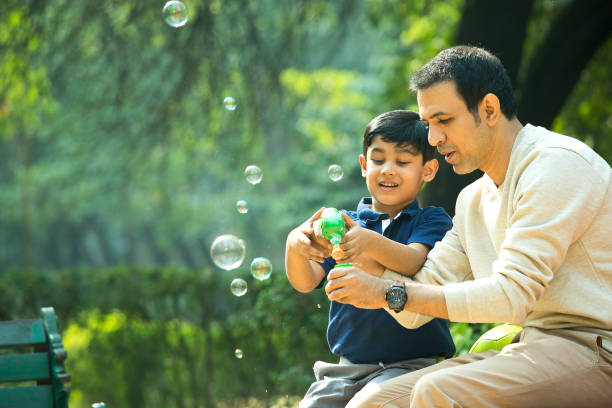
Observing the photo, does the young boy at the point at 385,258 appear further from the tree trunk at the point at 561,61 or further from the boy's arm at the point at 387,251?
the tree trunk at the point at 561,61

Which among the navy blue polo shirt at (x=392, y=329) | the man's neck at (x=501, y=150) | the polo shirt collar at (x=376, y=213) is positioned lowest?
the navy blue polo shirt at (x=392, y=329)

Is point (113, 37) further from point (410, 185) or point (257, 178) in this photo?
point (410, 185)

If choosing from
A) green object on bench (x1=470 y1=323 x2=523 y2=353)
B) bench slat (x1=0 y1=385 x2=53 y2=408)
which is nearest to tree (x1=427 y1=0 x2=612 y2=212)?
green object on bench (x1=470 y1=323 x2=523 y2=353)

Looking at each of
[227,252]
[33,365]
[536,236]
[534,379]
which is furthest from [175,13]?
[534,379]

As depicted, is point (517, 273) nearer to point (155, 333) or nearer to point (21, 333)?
point (21, 333)

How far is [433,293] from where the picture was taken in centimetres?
211

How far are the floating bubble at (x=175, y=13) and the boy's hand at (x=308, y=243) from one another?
215 cm

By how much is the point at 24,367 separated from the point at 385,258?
156 cm

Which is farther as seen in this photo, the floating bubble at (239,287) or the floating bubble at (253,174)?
the floating bubble at (253,174)

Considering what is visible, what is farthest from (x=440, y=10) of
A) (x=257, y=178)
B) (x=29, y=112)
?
(x=29, y=112)

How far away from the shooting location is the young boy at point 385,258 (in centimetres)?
256

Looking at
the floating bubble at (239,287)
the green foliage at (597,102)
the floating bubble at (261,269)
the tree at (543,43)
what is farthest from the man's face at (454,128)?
the green foliage at (597,102)

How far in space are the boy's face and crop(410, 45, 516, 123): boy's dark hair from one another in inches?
17.7

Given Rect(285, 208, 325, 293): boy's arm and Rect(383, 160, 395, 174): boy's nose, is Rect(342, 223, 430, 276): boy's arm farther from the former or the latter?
Rect(383, 160, 395, 174): boy's nose
